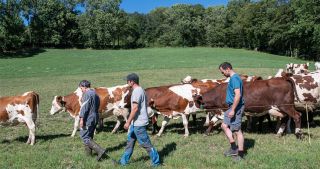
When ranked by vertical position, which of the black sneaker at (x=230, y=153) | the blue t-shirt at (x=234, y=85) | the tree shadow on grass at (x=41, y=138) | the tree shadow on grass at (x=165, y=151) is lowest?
the tree shadow on grass at (x=41, y=138)

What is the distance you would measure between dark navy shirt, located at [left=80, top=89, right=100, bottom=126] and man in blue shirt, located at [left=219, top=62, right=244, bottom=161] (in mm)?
3402

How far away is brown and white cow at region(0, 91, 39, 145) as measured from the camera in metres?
12.3

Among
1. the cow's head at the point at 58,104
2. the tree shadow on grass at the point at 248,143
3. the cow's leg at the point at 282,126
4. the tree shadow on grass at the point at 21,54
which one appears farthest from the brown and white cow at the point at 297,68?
the tree shadow on grass at the point at 21,54

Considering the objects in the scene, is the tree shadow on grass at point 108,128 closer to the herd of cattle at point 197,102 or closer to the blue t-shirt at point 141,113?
the herd of cattle at point 197,102

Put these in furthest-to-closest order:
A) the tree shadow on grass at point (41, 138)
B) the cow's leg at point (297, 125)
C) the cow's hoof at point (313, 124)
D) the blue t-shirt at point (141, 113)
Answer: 1. the cow's hoof at point (313, 124)
2. the tree shadow on grass at point (41, 138)
3. the cow's leg at point (297, 125)
4. the blue t-shirt at point (141, 113)

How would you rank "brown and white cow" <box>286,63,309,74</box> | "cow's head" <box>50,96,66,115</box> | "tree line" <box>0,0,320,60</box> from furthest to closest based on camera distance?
"tree line" <box>0,0,320,60</box> < "brown and white cow" <box>286,63,309,74</box> < "cow's head" <box>50,96,66,115</box>

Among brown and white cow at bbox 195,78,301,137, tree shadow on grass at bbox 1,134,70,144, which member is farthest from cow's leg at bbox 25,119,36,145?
brown and white cow at bbox 195,78,301,137

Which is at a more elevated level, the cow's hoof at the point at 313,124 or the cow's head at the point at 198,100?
the cow's head at the point at 198,100

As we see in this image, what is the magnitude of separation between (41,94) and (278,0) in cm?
7766

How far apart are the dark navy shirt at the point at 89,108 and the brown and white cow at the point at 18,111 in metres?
3.25

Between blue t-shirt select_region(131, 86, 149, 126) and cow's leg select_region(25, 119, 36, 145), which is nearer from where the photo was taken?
blue t-shirt select_region(131, 86, 149, 126)

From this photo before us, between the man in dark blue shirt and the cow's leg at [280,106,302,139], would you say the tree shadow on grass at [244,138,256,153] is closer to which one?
the cow's leg at [280,106,302,139]

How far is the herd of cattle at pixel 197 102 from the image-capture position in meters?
12.1

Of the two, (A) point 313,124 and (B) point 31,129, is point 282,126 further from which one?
(B) point 31,129
